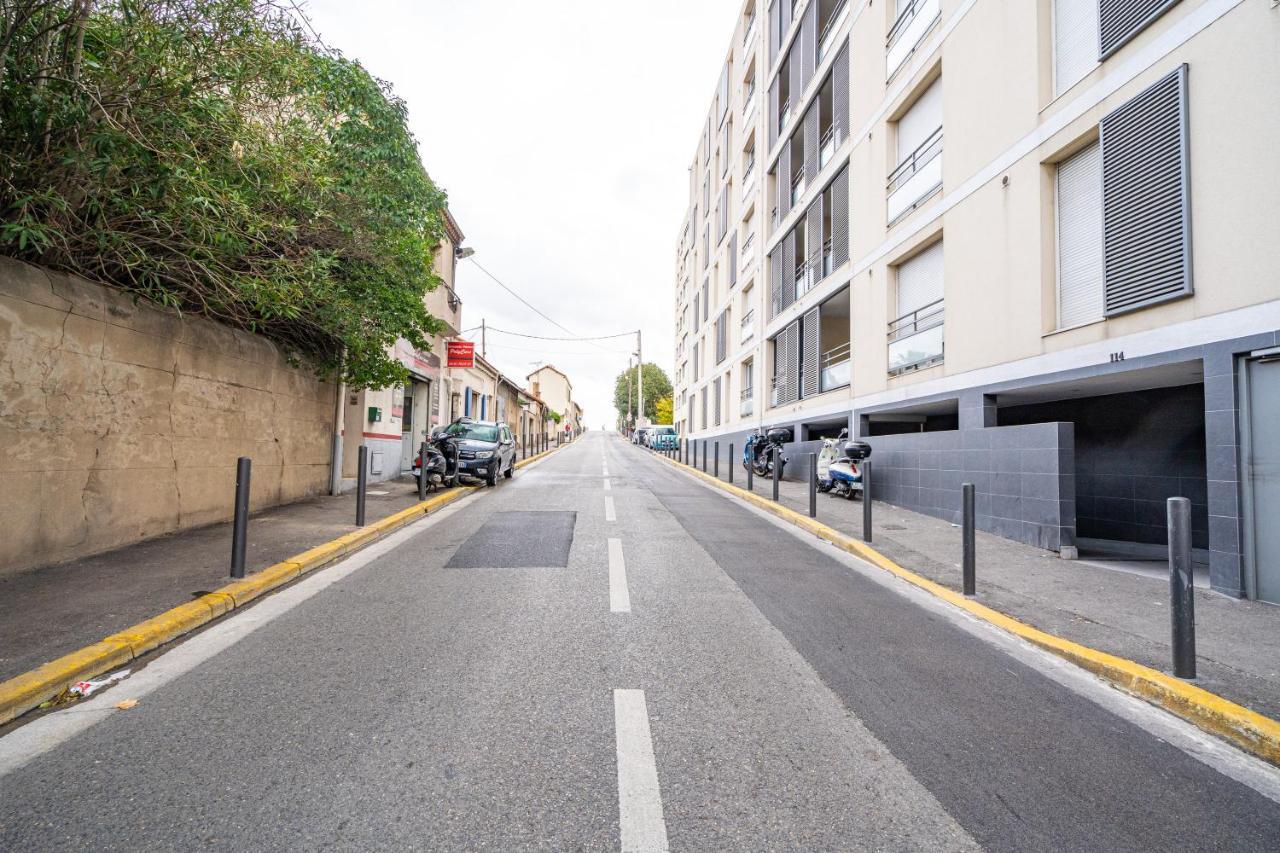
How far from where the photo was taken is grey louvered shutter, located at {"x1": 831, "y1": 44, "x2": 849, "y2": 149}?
45.6 feet

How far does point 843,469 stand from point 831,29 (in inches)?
479

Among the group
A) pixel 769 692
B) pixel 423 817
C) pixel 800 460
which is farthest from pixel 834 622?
pixel 800 460

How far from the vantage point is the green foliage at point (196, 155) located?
4004 millimetres

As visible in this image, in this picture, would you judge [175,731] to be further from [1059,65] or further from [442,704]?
[1059,65]

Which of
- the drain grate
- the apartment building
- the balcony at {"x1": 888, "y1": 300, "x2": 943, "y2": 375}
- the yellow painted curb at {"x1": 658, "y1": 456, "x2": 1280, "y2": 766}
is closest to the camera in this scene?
the yellow painted curb at {"x1": 658, "y1": 456, "x2": 1280, "y2": 766}

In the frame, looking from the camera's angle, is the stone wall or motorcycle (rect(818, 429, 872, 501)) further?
motorcycle (rect(818, 429, 872, 501))

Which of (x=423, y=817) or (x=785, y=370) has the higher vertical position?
(x=785, y=370)

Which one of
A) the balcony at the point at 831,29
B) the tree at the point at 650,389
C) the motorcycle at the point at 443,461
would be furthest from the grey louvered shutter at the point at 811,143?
the tree at the point at 650,389

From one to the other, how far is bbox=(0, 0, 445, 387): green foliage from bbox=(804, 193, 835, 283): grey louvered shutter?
36.7 feet

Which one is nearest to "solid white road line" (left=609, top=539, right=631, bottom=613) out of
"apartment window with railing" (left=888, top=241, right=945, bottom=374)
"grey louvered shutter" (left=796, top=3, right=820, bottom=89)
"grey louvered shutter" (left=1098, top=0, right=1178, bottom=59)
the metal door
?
the metal door

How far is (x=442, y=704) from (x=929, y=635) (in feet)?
10.9

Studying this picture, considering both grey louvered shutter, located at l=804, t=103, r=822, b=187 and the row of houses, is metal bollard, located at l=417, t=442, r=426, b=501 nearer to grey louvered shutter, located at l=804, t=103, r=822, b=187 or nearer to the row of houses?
the row of houses

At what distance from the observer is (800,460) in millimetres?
15672

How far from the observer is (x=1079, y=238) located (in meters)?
7.28
